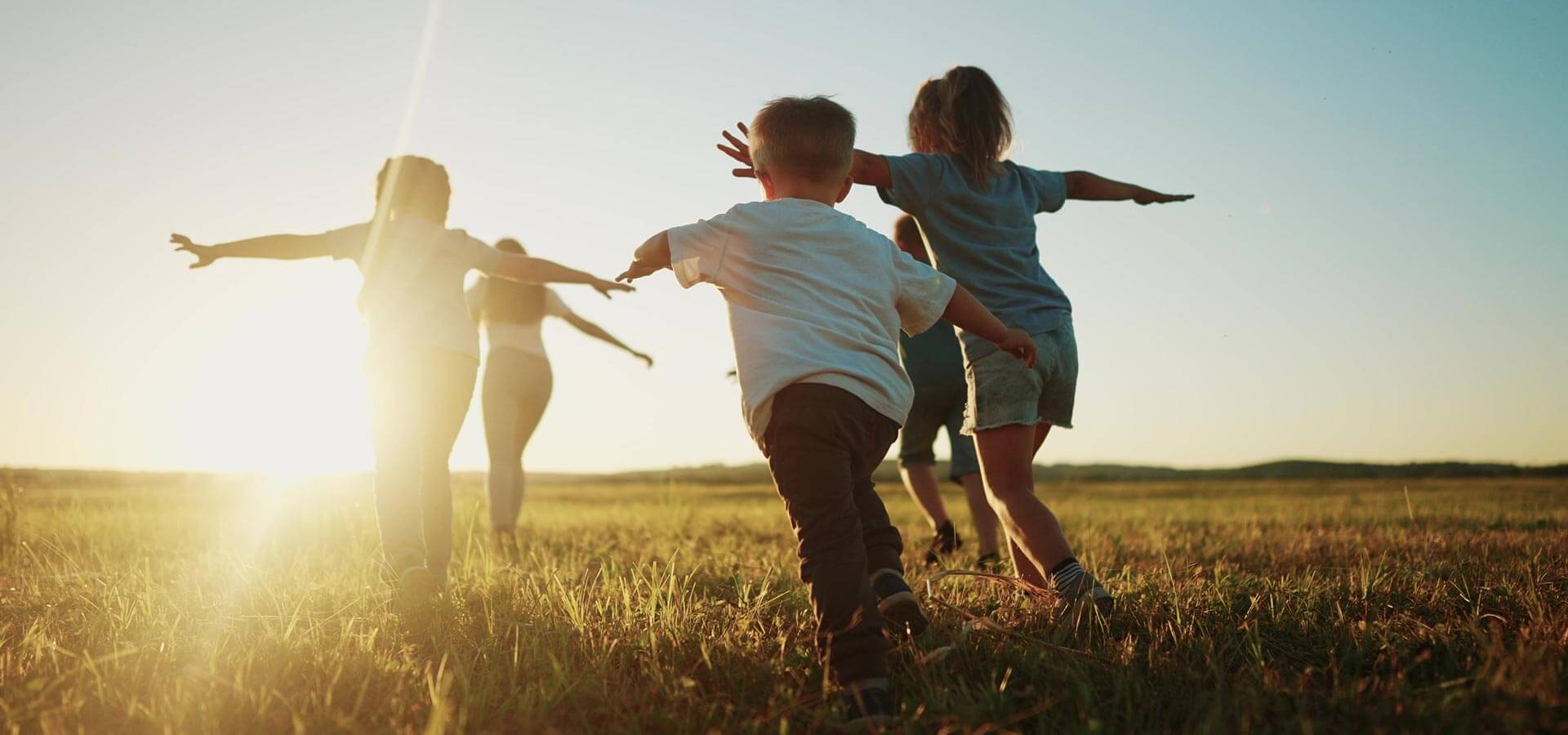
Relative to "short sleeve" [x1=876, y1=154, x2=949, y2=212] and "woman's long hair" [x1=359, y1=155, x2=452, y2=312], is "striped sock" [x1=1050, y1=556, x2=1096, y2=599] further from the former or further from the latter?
"woman's long hair" [x1=359, y1=155, x2=452, y2=312]

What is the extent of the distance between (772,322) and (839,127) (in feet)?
2.42

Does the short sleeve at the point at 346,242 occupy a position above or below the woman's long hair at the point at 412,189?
below

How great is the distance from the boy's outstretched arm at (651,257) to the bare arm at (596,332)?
517cm

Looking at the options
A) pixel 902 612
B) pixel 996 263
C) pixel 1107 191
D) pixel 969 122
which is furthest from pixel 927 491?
pixel 902 612

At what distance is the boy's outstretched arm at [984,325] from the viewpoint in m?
3.13

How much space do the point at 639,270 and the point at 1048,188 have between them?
6.72 ft

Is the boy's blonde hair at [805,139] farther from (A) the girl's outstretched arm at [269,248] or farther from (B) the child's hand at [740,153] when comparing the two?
(A) the girl's outstretched arm at [269,248]

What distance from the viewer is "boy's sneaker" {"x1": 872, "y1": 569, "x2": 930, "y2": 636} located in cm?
274

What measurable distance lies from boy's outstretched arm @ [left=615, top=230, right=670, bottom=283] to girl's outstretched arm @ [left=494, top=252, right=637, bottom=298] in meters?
1.67

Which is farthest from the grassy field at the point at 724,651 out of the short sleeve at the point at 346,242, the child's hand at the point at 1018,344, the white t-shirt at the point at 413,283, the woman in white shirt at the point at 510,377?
the woman in white shirt at the point at 510,377

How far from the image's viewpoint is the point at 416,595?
3.49 metres

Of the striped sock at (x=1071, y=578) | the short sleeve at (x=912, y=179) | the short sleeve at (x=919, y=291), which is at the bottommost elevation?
the striped sock at (x=1071, y=578)

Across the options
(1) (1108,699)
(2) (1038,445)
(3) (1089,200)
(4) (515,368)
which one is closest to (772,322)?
(1) (1108,699)

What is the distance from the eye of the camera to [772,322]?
272 centimetres
